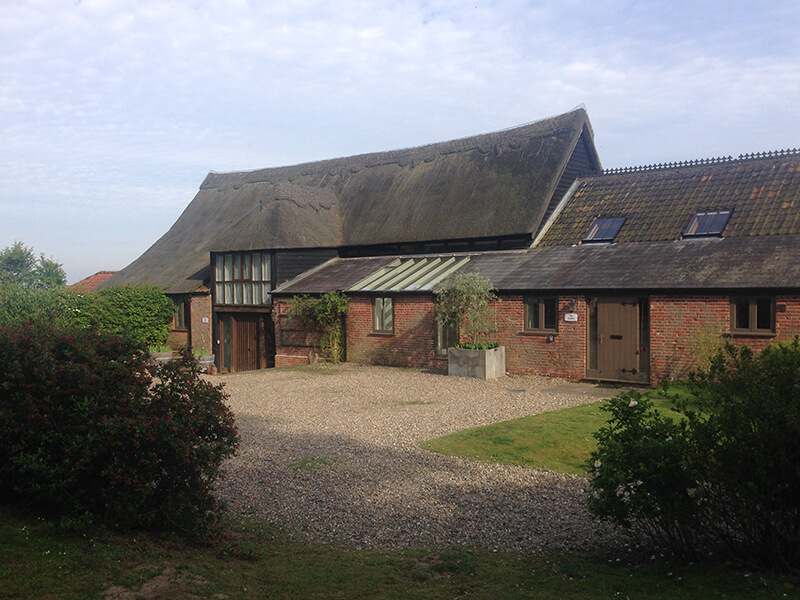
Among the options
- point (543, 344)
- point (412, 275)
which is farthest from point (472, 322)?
point (412, 275)

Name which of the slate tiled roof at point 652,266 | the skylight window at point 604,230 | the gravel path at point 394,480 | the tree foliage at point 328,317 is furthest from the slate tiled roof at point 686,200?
the tree foliage at point 328,317

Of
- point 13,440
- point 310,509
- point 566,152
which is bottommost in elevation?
point 310,509

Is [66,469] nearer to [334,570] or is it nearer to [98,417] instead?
[98,417]

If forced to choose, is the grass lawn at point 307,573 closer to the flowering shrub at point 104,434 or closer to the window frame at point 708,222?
the flowering shrub at point 104,434

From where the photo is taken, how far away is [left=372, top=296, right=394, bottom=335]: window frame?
21.9 metres

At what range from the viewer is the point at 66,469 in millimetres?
5723

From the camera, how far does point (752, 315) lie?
15.4 meters

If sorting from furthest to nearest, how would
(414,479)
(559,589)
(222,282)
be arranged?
(222,282) → (414,479) → (559,589)

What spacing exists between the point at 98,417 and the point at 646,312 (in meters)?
14.1

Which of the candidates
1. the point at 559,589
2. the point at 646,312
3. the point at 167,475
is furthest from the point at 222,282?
the point at 559,589

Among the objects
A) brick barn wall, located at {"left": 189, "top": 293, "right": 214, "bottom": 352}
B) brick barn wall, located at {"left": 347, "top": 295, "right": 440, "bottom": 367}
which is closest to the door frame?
brick barn wall, located at {"left": 189, "top": 293, "right": 214, "bottom": 352}

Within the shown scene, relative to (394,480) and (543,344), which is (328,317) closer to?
(543,344)

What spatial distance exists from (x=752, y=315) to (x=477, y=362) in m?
6.71

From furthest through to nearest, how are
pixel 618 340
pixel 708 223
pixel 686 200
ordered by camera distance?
pixel 686 200, pixel 708 223, pixel 618 340
